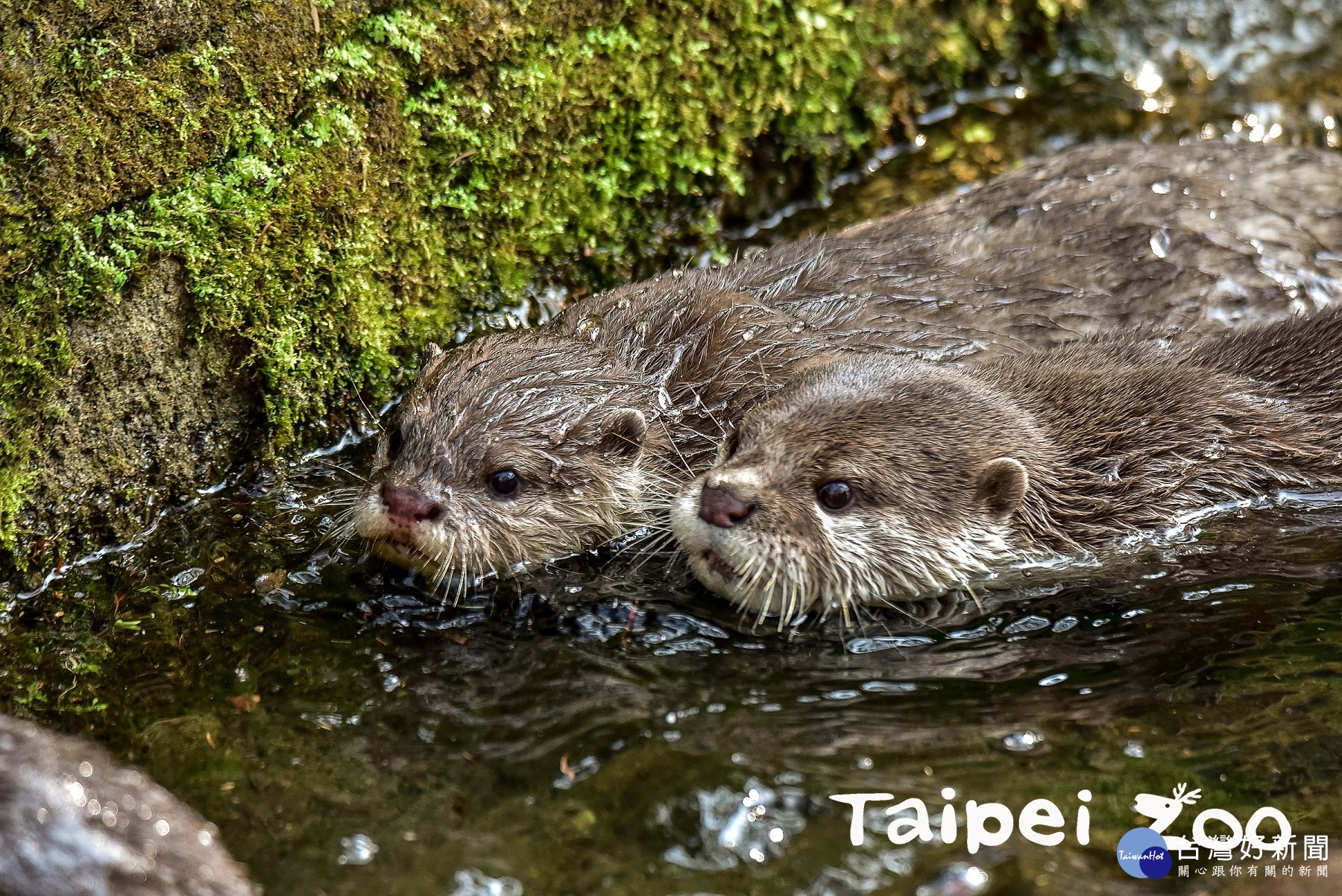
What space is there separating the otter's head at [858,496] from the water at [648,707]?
140mm

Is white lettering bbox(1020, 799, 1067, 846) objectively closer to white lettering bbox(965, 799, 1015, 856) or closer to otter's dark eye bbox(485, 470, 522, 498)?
white lettering bbox(965, 799, 1015, 856)

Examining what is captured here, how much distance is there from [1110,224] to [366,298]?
8.32ft

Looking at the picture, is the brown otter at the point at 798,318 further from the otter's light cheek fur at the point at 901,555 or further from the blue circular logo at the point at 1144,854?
the blue circular logo at the point at 1144,854

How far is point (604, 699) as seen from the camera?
3.46m

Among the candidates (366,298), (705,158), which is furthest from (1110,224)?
(366,298)

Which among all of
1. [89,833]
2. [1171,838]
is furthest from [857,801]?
[89,833]

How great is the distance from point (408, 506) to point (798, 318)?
1.43 meters

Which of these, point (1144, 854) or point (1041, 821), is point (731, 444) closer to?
point (1041, 821)

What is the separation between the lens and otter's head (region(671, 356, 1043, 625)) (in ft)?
12.1

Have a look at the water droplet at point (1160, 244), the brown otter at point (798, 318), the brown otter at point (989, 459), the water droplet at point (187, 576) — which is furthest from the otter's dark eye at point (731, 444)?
the water droplet at point (1160, 244)

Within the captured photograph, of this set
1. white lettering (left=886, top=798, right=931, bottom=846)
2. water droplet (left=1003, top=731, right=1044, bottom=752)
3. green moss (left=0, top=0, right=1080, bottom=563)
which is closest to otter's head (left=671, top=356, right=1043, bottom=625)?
water droplet (left=1003, top=731, right=1044, bottom=752)

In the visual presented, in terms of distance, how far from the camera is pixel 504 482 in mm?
3920

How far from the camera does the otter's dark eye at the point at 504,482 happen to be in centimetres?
391

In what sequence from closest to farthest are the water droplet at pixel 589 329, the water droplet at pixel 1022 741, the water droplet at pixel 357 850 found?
1. the water droplet at pixel 357 850
2. the water droplet at pixel 1022 741
3. the water droplet at pixel 589 329
